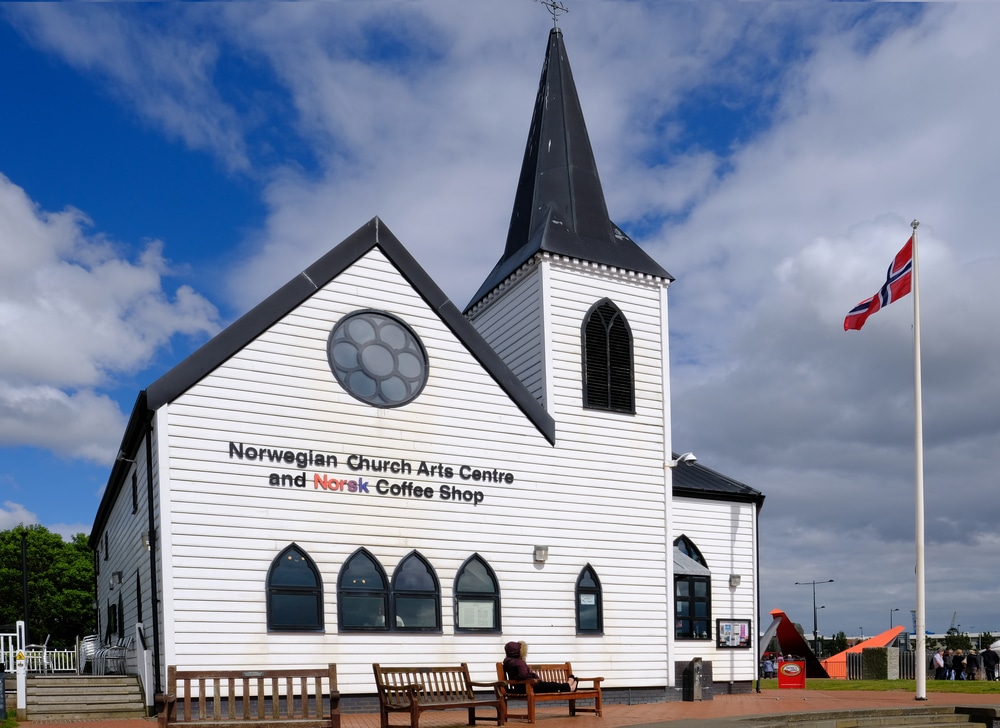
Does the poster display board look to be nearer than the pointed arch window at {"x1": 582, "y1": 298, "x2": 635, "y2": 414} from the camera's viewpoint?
No

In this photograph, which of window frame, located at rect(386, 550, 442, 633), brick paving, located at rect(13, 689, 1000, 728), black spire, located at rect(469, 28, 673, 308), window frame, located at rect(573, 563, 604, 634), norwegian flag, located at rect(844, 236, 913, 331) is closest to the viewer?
brick paving, located at rect(13, 689, 1000, 728)

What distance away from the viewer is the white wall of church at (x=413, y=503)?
17109mm

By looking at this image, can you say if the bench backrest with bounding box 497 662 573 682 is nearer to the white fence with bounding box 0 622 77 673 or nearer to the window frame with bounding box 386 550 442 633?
the window frame with bounding box 386 550 442 633

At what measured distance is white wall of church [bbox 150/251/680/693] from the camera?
17109 mm

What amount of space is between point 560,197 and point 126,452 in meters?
11.7

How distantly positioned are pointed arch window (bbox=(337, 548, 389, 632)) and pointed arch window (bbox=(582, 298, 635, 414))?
6.47 m

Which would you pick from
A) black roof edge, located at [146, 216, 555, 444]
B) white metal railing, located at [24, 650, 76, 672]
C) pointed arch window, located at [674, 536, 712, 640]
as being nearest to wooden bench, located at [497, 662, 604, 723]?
black roof edge, located at [146, 216, 555, 444]

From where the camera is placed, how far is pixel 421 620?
18906 mm

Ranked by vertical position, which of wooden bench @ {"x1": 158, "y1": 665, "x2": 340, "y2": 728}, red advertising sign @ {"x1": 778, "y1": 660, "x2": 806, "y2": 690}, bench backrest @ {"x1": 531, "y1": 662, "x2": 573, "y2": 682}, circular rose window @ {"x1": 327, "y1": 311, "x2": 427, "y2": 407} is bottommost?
red advertising sign @ {"x1": 778, "y1": 660, "x2": 806, "y2": 690}

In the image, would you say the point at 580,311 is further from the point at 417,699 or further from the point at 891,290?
the point at 417,699

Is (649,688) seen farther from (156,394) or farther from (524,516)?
(156,394)

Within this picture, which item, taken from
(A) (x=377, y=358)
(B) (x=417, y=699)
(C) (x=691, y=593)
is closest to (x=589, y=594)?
(C) (x=691, y=593)

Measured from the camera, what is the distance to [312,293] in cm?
1886

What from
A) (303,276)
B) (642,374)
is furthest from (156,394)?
(642,374)
